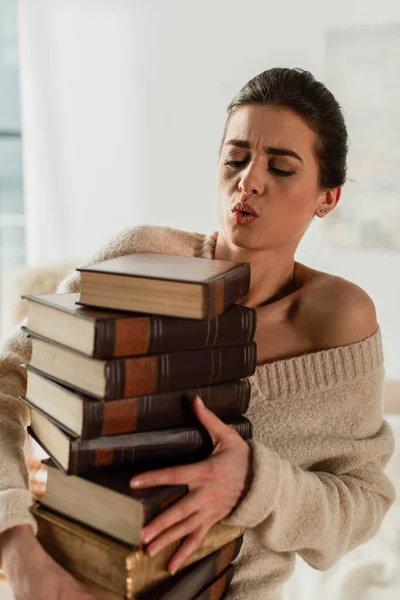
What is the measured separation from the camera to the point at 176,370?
0.95m

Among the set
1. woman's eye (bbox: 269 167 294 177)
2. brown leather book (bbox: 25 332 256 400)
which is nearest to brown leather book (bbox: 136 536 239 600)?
brown leather book (bbox: 25 332 256 400)

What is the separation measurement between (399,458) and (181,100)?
74.9 inches

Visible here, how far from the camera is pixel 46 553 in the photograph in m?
0.99

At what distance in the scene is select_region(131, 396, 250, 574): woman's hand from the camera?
910 mm

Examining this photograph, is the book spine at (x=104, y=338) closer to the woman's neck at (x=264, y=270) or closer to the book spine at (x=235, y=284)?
the book spine at (x=235, y=284)

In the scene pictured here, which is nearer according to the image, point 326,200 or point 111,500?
point 111,500

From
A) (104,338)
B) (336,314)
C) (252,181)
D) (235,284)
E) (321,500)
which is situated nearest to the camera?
(104,338)

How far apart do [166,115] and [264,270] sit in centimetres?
206

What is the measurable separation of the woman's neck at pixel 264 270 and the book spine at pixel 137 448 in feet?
1.51

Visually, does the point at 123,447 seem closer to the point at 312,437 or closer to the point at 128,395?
the point at 128,395

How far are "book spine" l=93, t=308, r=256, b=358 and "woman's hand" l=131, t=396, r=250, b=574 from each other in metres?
0.09

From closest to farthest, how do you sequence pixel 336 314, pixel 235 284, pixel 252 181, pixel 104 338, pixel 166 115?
pixel 104 338
pixel 235 284
pixel 252 181
pixel 336 314
pixel 166 115

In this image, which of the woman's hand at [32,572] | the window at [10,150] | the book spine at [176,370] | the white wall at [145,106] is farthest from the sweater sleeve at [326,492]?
the window at [10,150]

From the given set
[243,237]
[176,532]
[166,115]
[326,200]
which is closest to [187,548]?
[176,532]
